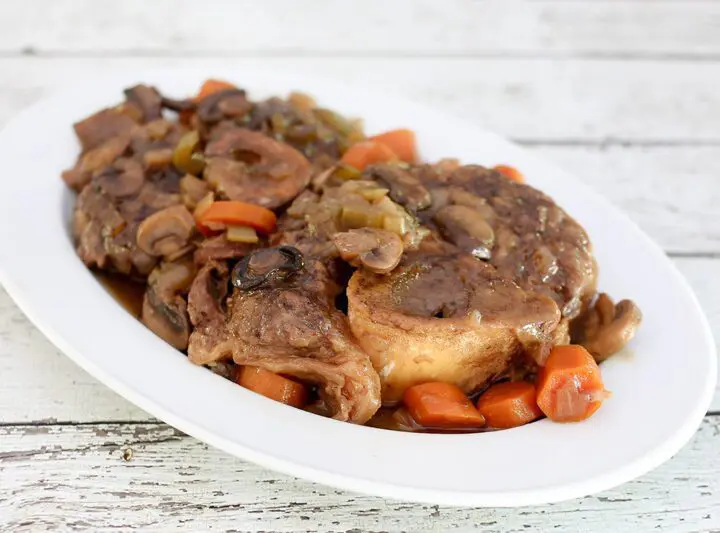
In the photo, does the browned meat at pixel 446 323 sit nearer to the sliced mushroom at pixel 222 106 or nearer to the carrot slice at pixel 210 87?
the sliced mushroom at pixel 222 106

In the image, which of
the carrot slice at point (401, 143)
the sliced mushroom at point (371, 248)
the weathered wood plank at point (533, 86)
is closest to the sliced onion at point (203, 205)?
the sliced mushroom at point (371, 248)

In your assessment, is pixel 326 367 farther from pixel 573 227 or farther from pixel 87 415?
pixel 573 227

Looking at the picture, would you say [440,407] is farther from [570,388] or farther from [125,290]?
[125,290]

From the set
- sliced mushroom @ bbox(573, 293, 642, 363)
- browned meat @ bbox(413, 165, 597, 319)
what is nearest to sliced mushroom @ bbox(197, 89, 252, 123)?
browned meat @ bbox(413, 165, 597, 319)

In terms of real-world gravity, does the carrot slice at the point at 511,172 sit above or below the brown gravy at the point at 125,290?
above

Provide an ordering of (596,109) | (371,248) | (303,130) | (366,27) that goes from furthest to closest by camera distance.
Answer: (366,27) → (596,109) → (303,130) → (371,248)

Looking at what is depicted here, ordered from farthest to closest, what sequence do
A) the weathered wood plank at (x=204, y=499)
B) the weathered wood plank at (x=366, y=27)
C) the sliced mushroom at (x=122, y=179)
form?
1. the weathered wood plank at (x=366, y=27)
2. the sliced mushroom at (x=122, y=179)
3. the weathered wood plank at (x=204, y=499)

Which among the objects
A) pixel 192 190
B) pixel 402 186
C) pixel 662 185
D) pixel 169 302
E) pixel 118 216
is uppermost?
pixel 402 186

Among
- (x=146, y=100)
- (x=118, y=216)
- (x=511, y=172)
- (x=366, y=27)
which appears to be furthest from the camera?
(x=366, y=27)

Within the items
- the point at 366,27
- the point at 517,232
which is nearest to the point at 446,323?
the point at 517,232
